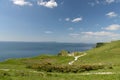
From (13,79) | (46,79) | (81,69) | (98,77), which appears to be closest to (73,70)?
(81,69)

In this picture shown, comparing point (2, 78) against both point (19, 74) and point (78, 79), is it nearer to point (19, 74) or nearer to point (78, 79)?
point (19, 74)

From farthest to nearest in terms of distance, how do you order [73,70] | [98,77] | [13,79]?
1. [73,70]
2. [98,77]
3. [13,79]

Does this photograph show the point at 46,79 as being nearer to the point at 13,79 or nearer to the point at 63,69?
the point at 13,79

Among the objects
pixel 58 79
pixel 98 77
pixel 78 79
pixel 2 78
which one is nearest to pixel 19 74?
pixel 2 78

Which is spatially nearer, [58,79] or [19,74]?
[58,79]

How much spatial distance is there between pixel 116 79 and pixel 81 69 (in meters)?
10.7

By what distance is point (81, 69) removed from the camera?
1537 inches

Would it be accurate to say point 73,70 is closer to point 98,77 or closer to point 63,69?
point 63,69

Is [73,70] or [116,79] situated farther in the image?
[73,70]

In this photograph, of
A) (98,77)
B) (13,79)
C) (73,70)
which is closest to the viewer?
(13,79)

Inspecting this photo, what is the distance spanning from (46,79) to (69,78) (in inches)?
122

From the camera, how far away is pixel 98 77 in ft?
102

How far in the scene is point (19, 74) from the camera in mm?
32562

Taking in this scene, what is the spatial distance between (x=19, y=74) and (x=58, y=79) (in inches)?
263
